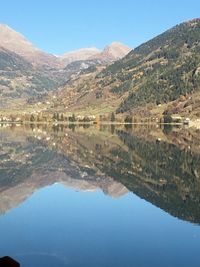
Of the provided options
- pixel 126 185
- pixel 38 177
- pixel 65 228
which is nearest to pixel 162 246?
pixel 65 228

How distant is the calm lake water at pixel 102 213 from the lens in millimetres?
35500

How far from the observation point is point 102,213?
5200 cm

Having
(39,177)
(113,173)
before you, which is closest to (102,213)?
(39,177)

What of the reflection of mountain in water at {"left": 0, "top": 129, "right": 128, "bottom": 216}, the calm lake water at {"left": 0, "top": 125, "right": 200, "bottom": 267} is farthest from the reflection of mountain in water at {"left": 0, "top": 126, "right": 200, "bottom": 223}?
the calm lake water at {"left": 0, "top": 125, "right": 200, "bottom": 267}

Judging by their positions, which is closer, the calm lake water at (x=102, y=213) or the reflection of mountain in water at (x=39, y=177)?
the calm lake water at (x=102, y=213)

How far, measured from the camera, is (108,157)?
115 metres

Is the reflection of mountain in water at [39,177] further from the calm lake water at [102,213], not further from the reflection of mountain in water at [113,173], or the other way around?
the calm lake water at [102,213]

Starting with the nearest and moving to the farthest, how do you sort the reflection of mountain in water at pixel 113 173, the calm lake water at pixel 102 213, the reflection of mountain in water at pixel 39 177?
the calm lake water at pixel 102 213 < the reflection of mountain in water at pixel 113 173 < the reflection of mountain in water at pixel 39 177

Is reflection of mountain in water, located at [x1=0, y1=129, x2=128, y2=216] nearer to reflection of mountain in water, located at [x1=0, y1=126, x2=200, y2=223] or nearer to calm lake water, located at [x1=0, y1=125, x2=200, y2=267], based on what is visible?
reflection of mountain in water, located at [x1=0, y1=126, x2=200, y2=223]

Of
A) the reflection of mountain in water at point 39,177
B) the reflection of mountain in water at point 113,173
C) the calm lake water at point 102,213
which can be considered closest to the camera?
the calm lake water at point 102,213

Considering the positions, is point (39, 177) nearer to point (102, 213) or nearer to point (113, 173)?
point (113, 173)

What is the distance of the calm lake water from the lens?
3550 cm

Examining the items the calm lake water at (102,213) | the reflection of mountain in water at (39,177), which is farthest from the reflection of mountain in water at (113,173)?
the calm lake water at (102,213)

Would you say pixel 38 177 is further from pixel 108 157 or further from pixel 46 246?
pixel 46 246
